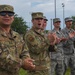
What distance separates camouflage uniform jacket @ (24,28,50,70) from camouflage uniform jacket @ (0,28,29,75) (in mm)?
1928

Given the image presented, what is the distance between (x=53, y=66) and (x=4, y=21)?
534cm

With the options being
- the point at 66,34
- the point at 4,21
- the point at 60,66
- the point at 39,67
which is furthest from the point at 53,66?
the point at 4,21

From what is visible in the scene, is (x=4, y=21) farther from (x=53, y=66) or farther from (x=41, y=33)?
(x=53, y=66)

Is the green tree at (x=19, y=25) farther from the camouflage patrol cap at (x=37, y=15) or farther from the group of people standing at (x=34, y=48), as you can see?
the camouflage patrol cap at (x=37, y=15)

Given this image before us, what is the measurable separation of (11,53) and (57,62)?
545 centimetres

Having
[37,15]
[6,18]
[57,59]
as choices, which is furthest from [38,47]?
[57,59]

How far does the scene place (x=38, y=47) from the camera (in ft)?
21.8

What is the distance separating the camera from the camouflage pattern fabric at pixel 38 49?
6.64 m

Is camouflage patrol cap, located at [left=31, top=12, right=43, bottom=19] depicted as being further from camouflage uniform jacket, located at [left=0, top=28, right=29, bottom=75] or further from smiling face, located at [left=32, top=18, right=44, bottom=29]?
camouflage uniform jacket, located at [left=0, top=28, right=29, bottom=75]

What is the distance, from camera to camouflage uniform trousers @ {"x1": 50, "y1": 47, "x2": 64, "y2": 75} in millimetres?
9695

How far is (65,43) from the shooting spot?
32.4ft

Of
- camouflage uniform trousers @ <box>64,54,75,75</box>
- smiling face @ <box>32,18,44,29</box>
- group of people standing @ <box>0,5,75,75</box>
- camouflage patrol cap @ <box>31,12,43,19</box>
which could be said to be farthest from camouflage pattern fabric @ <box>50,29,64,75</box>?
smiling face @ <box>32,18,44,29</box>

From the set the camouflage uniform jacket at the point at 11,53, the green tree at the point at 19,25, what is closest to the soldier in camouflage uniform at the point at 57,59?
the camouflage uniform jacket at the point at 11,53

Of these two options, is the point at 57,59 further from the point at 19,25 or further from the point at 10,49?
the point at 19,25
